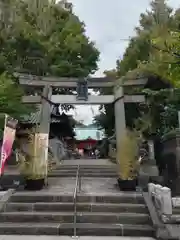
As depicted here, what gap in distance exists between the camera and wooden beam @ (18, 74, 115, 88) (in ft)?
55.2

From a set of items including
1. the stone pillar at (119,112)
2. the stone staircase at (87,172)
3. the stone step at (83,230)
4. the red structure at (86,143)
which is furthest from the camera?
the red structure at (86,143)

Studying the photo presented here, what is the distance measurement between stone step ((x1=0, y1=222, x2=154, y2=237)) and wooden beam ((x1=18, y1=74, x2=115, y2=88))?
35.3ft

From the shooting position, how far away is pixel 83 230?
7.07 meters

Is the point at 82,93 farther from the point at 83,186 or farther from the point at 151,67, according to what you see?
the point at 83,186

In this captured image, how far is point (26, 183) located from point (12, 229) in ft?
10.3

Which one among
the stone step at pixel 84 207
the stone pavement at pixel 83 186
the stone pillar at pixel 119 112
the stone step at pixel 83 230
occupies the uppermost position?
the stone pillar at pixel 119 112

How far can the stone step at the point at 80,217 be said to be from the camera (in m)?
7.60

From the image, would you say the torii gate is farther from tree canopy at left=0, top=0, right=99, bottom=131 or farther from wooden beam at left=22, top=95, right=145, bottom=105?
tree canopy at left=0, top=0, right=99, bottom=131

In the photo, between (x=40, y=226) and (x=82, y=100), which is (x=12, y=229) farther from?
(x=82, y=100)

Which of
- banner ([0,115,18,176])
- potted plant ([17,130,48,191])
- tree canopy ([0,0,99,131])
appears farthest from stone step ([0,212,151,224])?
tree canopy ([0,0,99,131])

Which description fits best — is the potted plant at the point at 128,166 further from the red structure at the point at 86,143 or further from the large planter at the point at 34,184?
the red structure at the point at 86,143

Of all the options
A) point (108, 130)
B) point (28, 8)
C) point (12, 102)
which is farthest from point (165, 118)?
point (28, 8)

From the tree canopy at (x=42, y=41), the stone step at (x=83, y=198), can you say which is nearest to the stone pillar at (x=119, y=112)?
the tree canopy at (x=42, y=41)

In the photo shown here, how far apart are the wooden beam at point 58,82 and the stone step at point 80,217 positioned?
33.2 feet
